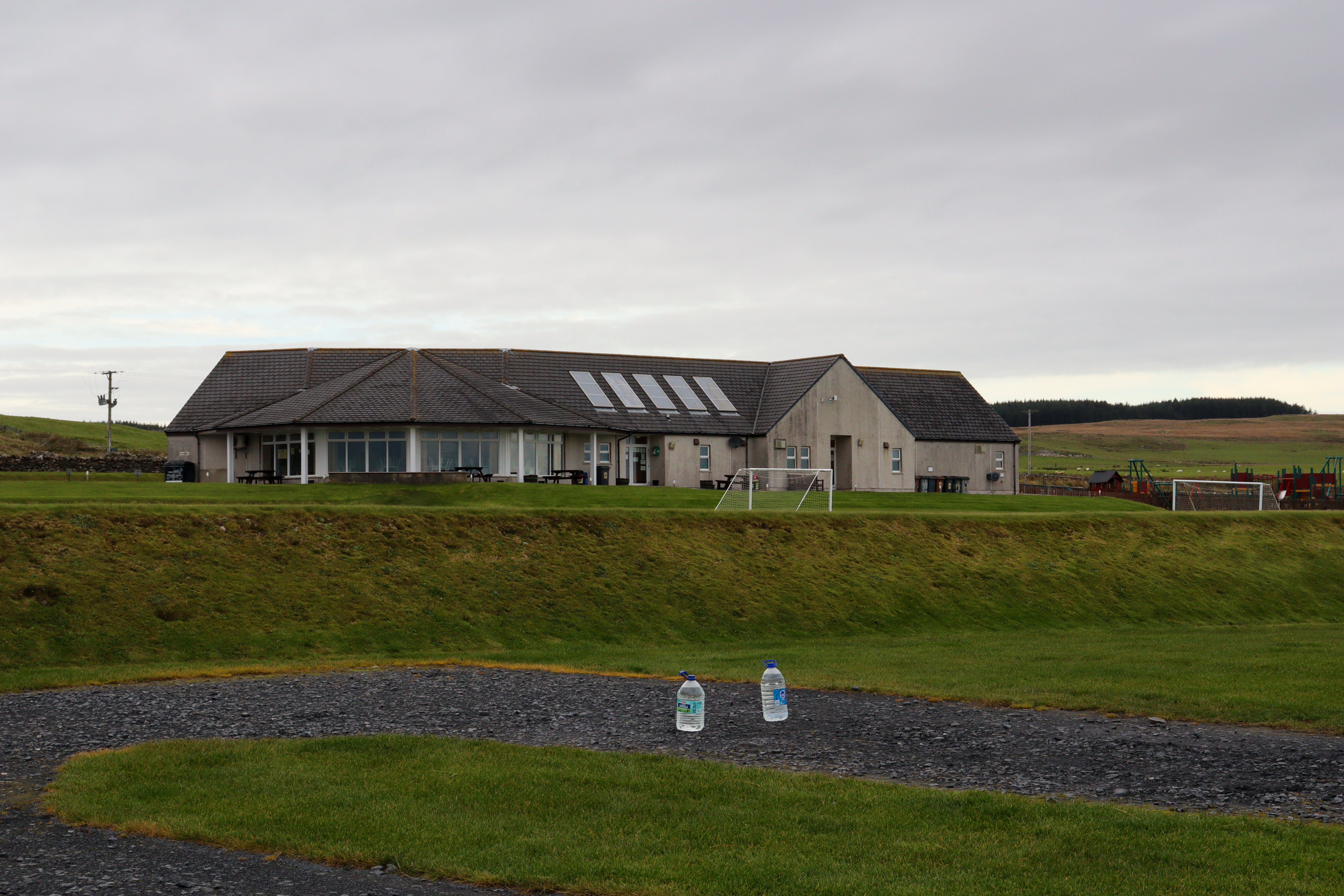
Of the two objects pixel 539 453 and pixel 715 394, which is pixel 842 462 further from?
pixel 539 453

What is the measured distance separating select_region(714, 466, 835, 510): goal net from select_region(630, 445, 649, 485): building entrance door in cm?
385

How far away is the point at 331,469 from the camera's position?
45688 mm

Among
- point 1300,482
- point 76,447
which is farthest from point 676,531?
point 76,447

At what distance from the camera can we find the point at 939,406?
61.0 m

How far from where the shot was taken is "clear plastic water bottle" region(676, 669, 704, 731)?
45.3 feet

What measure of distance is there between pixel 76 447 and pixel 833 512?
79953 millimetres

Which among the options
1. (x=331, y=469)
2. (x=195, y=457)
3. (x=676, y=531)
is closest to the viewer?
(x=676, y=531)

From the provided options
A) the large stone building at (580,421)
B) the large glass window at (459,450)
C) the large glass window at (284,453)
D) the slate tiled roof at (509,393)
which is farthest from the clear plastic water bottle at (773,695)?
the large glass window at (284,453)

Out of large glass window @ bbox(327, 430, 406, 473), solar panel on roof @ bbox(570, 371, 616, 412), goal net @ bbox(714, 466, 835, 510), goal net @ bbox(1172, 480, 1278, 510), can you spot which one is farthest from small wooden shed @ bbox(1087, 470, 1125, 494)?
large glass window @ bbox(327, 430, 406, 473)

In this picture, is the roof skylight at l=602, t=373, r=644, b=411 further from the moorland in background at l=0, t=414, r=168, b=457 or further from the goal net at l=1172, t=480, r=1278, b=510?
the moorland in background at l=0, t=414, r=168, b=457

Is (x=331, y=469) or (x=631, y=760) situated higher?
(x=331, y=469)

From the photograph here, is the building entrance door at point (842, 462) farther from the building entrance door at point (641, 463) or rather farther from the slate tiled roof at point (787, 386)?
the building entrance door at point (641, 463)

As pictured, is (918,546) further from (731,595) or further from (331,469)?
(331,469)

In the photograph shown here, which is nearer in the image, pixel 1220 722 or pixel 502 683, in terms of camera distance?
pixel 1220 722
